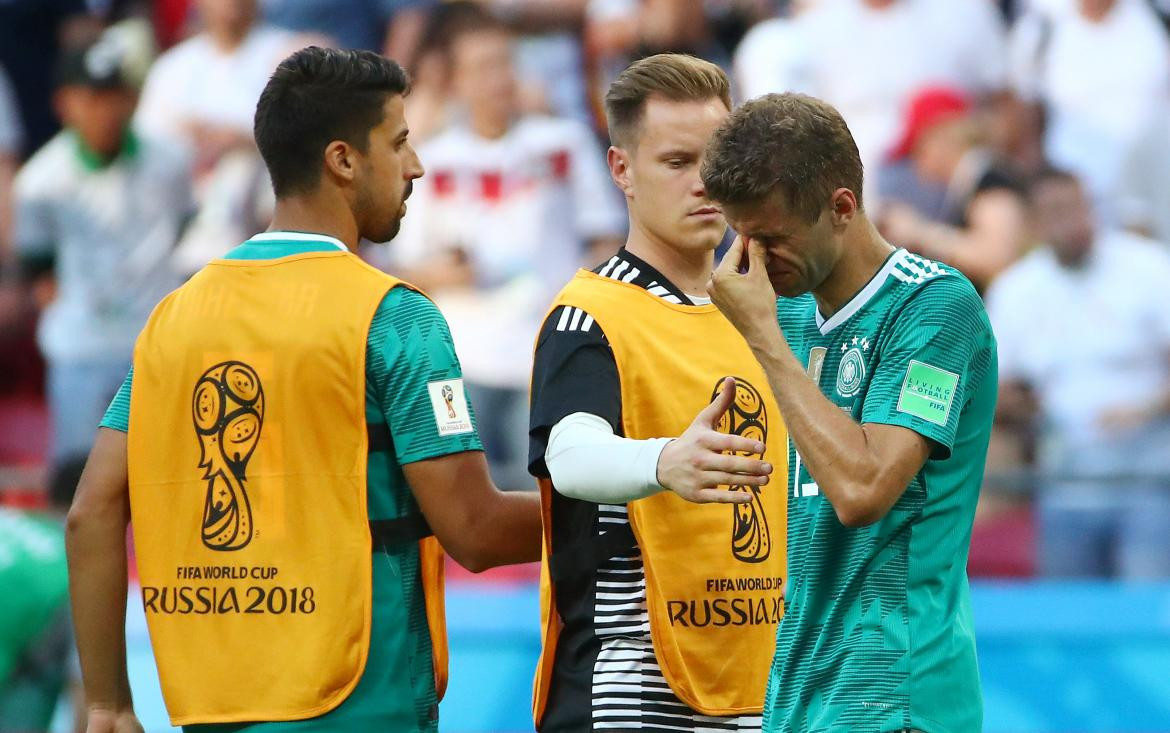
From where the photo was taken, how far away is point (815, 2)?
828 centimetres

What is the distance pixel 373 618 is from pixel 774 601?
81cm

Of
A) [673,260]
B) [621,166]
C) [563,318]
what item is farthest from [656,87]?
[563,318]

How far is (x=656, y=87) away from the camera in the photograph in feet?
11.6

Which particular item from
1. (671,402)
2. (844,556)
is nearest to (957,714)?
(844,556)

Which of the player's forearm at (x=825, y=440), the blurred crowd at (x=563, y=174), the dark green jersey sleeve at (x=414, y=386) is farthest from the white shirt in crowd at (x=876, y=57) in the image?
the player's forearm at (x=825, y=440)

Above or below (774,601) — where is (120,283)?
above

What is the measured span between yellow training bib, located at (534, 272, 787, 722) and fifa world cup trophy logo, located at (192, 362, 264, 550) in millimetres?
597

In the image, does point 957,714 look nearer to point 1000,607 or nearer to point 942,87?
point 1000,607

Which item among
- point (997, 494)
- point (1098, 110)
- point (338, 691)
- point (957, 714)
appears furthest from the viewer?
point (1098, 110)

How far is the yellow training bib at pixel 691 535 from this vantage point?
3.27m

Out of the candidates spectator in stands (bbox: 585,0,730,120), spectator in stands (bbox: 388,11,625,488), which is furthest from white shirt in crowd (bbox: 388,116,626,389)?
spectator in stands (bbox: 585,0,730,120)

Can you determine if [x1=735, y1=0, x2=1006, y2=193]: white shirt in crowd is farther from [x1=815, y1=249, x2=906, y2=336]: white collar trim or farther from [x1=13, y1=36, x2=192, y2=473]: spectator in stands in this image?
[x1=815, y1=249, x2=906, y2=336]: white collar trim

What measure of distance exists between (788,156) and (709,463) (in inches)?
21.5

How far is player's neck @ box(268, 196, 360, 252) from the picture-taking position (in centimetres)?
340
